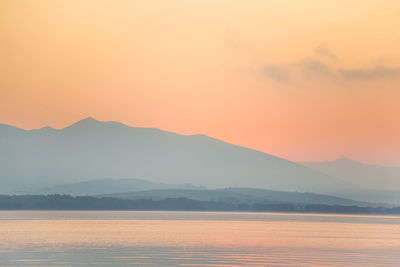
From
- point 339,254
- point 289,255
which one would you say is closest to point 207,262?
point 289,255

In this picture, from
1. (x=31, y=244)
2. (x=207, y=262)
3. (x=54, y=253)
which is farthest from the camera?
(x=31, y=244)

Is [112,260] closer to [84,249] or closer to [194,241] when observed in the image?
[84,249]

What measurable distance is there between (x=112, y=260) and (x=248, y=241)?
84.6 ft

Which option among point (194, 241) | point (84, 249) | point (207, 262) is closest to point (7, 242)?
point (84, 249)

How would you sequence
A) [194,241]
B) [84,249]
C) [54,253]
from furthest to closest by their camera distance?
[194,241], [84,249], [54,253]

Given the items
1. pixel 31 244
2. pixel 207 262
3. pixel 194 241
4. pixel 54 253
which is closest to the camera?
pixel 207 262

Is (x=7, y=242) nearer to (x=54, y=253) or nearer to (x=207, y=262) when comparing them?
(x=54, y=253)

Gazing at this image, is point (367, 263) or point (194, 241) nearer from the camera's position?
point (367, 263)

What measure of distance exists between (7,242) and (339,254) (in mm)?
28607

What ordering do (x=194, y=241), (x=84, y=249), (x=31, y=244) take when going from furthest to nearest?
(x=194, y=241), (x=31, y=244), (x=84, y=249)

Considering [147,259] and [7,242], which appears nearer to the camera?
[147,259]

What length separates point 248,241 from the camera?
75.2 meters

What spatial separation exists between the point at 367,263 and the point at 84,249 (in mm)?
22291

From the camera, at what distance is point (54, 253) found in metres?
56.9
